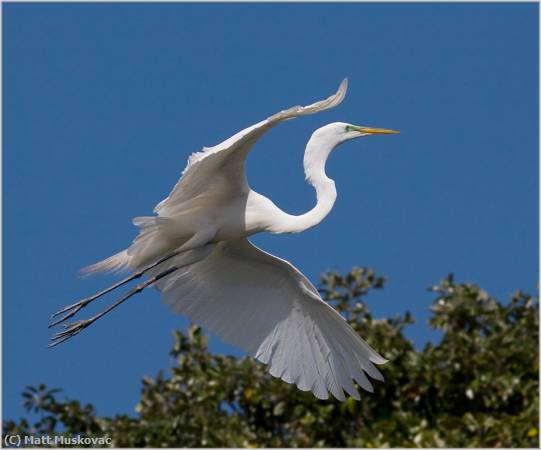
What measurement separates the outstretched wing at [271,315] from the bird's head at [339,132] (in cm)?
101

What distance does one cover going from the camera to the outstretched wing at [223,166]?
844 centimetres

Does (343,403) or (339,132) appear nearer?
(339,132)

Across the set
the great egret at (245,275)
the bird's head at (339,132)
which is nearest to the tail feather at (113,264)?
the great egret at (245,275)

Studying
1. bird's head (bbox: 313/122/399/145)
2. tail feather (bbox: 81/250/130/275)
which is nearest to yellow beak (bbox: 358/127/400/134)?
bird's head (bbox: 313/122/399/145)

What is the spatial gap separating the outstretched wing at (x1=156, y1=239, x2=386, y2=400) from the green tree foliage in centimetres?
109

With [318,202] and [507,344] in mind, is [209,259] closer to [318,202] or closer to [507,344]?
[318,202]

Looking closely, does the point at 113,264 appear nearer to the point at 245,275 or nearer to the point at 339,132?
the point at 245,275

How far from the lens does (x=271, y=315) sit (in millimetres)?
10477

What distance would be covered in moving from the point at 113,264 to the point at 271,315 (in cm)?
128

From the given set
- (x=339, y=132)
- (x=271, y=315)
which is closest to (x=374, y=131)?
(x=339, y=132)

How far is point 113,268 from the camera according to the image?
1009cm

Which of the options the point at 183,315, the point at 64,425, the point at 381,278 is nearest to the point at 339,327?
the point at 183,315

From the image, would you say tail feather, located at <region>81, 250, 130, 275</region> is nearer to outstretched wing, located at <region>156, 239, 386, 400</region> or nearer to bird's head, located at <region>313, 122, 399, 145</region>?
outstretched wing, located at <region>156, 239, 386, 400</region>

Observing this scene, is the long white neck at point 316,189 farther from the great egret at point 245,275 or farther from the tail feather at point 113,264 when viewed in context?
the tail feather at point 113,264
